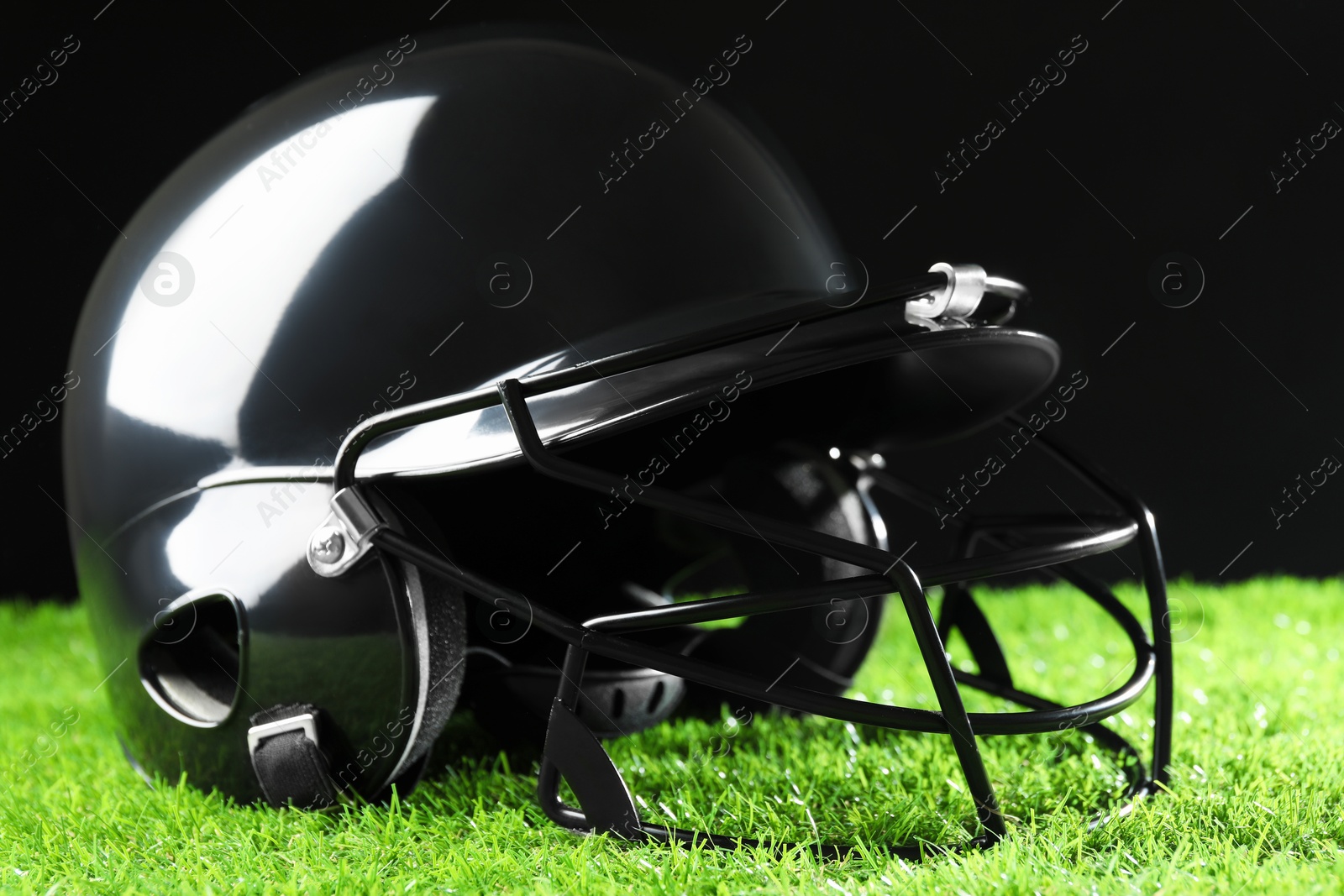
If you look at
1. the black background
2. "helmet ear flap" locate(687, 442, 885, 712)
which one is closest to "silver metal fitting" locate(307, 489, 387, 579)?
"helmet ear flap" locate(687, 442, 885, 712)

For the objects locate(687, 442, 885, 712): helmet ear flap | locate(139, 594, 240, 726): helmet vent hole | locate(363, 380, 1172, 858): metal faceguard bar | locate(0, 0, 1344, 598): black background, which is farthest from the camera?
locate(0, 0, 1344, 598): black background

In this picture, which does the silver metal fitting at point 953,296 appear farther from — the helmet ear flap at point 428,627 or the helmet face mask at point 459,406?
the helmet ear flap at point 428,627

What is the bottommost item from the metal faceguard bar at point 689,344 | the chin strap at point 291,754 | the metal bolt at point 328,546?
the chin strap at point 291,754

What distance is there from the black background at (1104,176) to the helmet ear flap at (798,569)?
122 cm

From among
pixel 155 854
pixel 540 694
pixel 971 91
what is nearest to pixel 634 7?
pixel 971 91

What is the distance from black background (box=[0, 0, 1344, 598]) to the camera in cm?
225

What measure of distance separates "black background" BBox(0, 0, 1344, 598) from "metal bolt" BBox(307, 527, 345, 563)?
63.2 inches

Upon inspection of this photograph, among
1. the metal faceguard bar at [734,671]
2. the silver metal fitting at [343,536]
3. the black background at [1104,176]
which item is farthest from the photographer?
the black background at [1104,176]

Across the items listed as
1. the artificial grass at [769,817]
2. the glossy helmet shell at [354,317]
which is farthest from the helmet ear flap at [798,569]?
the glossy helmet shell at [354,317]

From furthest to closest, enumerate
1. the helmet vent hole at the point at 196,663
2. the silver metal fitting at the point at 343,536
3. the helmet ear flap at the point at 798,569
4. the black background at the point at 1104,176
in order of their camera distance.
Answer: the black background at the point at 1104,176, the helmet ear flap at the point at 798,569, the helmet vent hole at the point at 196,663, the silver metal fitting at the point at 343,536

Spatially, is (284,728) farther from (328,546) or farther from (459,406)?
(459,406)

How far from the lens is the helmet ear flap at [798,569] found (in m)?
1.06

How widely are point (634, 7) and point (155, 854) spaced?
1921 millimetres

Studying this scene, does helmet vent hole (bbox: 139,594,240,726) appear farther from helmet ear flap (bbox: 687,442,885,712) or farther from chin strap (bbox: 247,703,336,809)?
helmet ear flap (bbox: 687,442,885,712)
